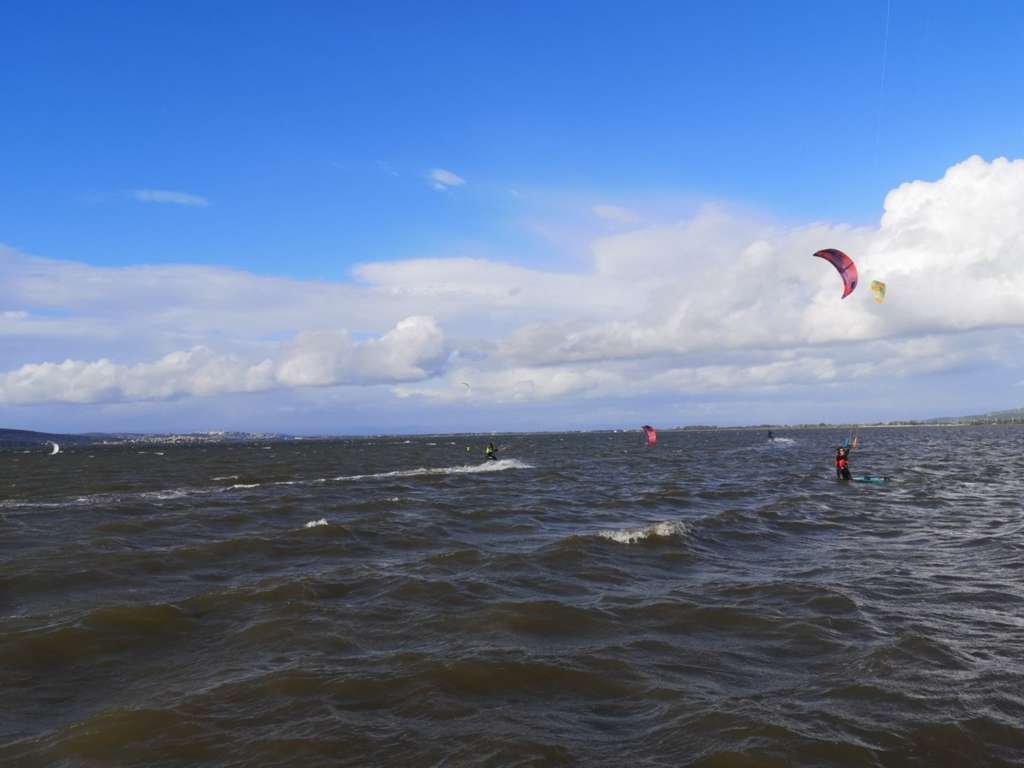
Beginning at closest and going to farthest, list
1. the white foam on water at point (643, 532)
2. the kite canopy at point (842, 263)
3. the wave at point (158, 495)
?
the white foam on water at point (643, 532) < the kite canopy at point (842, 263) < the wave at point (158, 495)

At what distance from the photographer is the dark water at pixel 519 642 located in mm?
7438

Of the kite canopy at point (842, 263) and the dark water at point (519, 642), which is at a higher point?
the kite canopy at point (842, 263)

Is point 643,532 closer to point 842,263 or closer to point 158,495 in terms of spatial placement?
point 842,263

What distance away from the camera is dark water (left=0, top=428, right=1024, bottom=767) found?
744 cm

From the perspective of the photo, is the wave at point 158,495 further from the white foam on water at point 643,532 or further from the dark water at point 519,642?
the white foam on water at point 643,532

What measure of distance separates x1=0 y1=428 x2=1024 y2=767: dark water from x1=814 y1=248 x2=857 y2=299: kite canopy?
10.2 metres

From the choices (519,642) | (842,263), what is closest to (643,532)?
(519,642)

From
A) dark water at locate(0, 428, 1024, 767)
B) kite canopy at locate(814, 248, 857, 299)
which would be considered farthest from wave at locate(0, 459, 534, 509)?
kite canopy at locate(814, 248, 857, 299)

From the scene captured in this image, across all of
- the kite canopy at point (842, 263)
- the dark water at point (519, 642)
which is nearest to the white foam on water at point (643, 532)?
the dark water at point (519, 642)

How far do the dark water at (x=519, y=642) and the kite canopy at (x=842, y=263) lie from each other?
33.4 feet

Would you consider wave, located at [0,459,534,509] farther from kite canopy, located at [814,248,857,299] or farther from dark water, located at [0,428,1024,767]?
kite canopy, located at [814,248,857,299]

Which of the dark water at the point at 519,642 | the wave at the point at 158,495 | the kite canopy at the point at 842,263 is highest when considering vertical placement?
the kite canopy at the point at 842,263

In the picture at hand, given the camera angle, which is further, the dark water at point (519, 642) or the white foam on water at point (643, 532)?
the white foam on water at point (643, 532)

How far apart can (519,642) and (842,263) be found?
23576 millimetres
